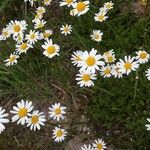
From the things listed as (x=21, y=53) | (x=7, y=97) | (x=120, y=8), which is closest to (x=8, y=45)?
(x=21, y=53)

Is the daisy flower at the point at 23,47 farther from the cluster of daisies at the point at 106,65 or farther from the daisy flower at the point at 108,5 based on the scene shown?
the daisy flower at the point at 108,5

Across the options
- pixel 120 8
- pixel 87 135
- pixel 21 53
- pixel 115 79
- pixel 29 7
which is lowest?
pixel 87 135

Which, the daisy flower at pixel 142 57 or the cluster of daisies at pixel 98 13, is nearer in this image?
the daisy flower at pixel 142 57

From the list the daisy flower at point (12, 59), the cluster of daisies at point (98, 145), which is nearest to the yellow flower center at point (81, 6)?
the daisy flower at point (12, 59)

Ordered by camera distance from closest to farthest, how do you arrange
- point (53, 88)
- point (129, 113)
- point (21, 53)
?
point (129, 113), point (53, 88), point (21, 53)

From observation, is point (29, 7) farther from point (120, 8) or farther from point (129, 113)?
point (129, 113)

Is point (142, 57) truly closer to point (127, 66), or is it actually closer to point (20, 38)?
point (127, 66)

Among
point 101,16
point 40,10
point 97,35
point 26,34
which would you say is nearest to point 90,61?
point 97,35

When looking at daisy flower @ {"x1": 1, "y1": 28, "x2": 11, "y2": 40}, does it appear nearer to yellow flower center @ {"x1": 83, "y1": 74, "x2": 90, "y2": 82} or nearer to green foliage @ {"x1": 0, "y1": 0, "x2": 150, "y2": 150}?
green foliage @ {"x1": 0, "y1": 0, "x2": 150, "y2": 150}
